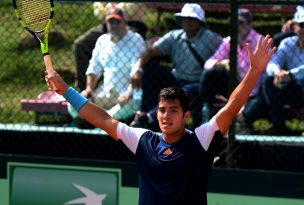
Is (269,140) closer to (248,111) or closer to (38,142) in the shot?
(248,111)

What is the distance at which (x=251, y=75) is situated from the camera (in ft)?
14.4

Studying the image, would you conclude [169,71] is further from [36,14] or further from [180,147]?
[180,147]

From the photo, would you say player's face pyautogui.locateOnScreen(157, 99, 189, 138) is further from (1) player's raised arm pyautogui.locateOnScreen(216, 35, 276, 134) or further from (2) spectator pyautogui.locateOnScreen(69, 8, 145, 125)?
(2) spectator pyautogui.locateOnScreen(69, 8, 145, 125)

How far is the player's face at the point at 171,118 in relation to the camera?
443cm

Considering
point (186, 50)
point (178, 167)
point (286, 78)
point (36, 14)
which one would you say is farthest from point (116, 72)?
point (178, 167)

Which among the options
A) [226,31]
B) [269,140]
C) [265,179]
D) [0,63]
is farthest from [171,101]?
[0,63]

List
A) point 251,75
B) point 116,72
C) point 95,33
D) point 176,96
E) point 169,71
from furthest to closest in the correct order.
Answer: point 95,33 → point 116,72 → point 169,71 → point 176,96 → point 251,75

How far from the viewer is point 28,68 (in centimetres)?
809

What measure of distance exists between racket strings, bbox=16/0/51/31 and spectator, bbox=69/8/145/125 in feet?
7.01

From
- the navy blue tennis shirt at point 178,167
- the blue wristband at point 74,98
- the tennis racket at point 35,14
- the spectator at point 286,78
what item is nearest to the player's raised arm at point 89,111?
the blue wristband at point 74,98

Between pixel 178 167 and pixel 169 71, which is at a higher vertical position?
pixel 169 71

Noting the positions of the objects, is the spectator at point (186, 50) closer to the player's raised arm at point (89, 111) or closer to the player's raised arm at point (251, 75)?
the player's raised arm at point (89, 111)

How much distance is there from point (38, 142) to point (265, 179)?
219 cm

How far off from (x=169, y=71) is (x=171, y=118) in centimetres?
265
